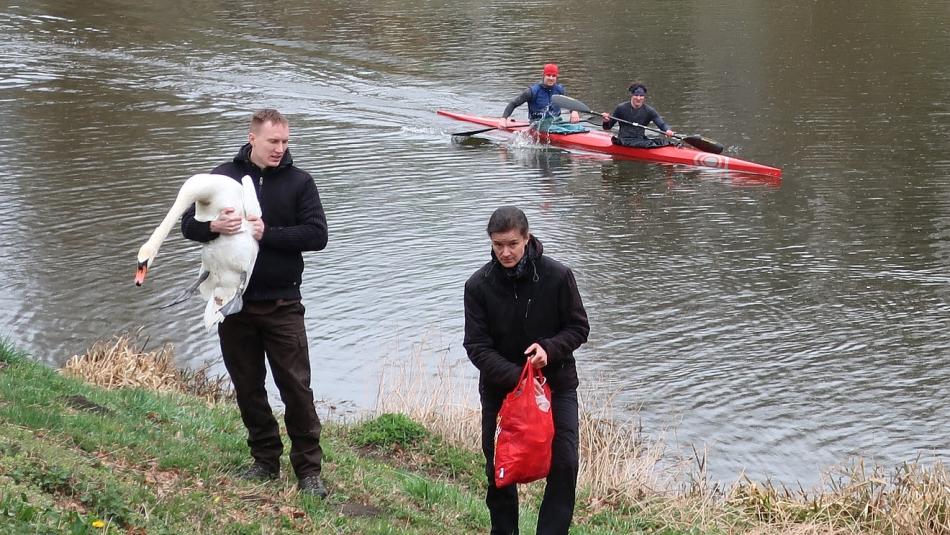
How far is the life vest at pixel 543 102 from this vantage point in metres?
20.8

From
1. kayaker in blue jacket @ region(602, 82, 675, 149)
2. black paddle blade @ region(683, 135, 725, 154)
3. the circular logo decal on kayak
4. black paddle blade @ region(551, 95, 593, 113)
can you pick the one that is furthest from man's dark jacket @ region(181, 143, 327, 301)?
black paddle blade @ region(551, 95, 593, 113)

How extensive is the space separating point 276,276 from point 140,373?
3984mm

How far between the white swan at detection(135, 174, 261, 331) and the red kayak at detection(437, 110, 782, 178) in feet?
44.3

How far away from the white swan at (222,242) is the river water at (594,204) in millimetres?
4733

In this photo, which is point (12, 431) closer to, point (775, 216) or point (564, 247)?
point (564, 247)

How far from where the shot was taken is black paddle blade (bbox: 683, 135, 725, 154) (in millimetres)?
18422

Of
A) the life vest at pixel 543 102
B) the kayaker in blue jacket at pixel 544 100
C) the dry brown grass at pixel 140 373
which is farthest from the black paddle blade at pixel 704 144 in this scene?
the dry brown grass at pixel 140 373

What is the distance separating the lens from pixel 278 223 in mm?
5477

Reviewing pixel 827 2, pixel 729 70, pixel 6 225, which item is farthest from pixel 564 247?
pixel 827 2

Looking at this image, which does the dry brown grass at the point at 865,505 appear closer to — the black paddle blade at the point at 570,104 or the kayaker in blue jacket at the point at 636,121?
the kayaker in blue jacket at the point at 636,121

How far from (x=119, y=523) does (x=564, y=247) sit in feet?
33.7

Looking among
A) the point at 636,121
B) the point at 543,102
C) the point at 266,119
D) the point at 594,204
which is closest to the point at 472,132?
the point at 543,102

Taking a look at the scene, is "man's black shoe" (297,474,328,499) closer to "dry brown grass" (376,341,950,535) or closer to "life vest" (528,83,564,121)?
"dry brown grass" (376,341,950,535)

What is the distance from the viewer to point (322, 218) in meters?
5.58
